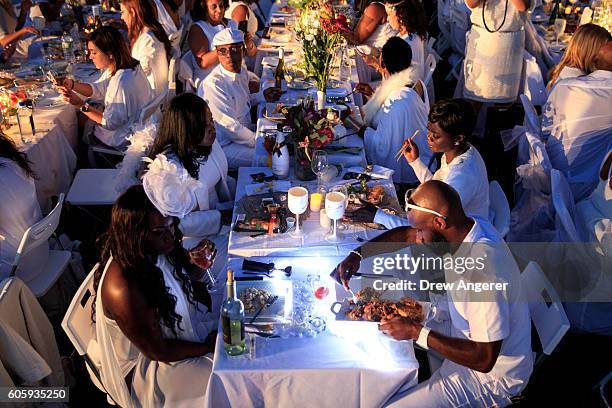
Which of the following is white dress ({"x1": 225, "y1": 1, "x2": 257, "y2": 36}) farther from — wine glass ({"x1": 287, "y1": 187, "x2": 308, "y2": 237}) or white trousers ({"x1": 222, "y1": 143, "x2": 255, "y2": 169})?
wine glass ({"x1": 287, "y1": 187, "x2": 308, "y2": 237})

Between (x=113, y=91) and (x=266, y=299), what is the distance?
2745 millimetres

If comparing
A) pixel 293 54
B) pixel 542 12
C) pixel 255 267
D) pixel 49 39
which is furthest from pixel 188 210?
pixel 542 12

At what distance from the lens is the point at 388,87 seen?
4559mm

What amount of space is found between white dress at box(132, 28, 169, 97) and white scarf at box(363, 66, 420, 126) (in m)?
1.86

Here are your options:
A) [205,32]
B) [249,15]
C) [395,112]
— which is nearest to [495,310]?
[395,112]

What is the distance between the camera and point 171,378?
2.59 metres

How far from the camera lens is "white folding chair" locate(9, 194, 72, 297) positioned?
3066 mm

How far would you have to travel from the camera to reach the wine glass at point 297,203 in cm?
298

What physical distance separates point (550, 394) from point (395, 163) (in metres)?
1.94

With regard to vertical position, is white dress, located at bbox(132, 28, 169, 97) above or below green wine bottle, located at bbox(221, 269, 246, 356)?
below

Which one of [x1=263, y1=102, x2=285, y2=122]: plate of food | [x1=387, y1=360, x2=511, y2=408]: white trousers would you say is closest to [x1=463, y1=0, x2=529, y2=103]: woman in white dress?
[x1=263, y1=102, x2=285, y2=122]: plate of food

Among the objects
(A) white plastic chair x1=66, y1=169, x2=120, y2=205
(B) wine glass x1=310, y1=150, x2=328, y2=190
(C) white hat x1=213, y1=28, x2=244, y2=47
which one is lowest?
(A) white plastic chair x1=66, y1=169, x2=120, y2=205

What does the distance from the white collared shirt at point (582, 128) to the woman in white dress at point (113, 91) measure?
337 centimetres

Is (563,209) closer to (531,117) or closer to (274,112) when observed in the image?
(531,117)
